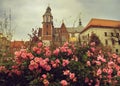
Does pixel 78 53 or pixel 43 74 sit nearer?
pixel 43 74

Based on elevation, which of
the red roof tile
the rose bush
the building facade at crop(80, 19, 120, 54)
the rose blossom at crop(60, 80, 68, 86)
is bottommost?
the rose blossom at crop(60, 80, 68, 86)

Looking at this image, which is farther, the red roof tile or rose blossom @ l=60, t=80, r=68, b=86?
the red roof tile

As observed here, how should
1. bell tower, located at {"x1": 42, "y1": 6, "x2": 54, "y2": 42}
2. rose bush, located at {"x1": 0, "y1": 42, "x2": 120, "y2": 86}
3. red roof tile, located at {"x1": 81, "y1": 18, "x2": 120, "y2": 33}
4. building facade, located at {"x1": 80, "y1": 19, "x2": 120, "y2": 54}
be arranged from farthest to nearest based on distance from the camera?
bell tower, located at {"x1": 42, "y1": 6, "x2": 54, "y2": 42}
red roof tile, located at {"x1": 81, "y1": 18, "x2": 120, "y2": 33}
building facade, located at {"x1": 80, "y1": 19, "x2": 120, "y2": 54}
rose bush, located at {"x1": 0, "y1": 42, "x2": 120, "y2": 86}

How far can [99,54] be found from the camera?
914cm

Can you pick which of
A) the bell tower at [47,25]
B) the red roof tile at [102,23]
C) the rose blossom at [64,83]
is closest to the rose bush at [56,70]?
the rose blossom at [64,83]

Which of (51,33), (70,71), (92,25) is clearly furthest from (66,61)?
(51,33)

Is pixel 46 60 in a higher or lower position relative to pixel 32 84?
higher

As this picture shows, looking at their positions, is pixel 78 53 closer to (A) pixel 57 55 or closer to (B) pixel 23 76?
(A) pixel 57 55

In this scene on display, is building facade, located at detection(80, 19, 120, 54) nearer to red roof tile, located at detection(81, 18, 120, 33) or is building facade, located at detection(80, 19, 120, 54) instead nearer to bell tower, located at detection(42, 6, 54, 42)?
red roof tile, located at detection(81, 18, 120, 33)

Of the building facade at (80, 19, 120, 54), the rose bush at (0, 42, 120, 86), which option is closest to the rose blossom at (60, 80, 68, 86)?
the rose bush at (0, 42, 120, 86)

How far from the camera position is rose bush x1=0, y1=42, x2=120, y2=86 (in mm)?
7996

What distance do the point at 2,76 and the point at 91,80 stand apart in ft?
6.88

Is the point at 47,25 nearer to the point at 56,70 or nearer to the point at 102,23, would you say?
the point at 102,23

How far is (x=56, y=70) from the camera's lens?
27.0 ft
